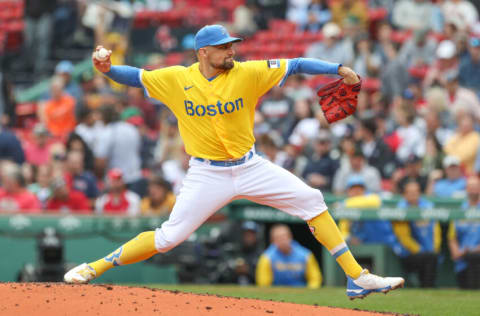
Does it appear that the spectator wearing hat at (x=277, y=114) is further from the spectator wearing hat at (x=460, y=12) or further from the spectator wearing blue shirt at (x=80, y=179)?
the spectator wearing hat at (x=460, y=12)

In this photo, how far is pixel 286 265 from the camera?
10.1 m

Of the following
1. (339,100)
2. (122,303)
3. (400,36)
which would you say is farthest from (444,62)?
(122,303)

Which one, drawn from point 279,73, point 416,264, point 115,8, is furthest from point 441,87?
point 115,8

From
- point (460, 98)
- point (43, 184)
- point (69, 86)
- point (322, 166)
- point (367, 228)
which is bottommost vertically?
point (367, 228)

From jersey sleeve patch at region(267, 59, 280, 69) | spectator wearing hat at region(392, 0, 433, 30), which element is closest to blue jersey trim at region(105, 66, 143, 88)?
jersey sleeve patch at region(267, 59, 280, 69)

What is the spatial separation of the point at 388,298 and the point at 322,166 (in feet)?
11.5

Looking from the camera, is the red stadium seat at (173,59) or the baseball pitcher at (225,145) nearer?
the baseball pitcher at (225,145)

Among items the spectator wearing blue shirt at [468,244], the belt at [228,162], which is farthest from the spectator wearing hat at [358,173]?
the belt at [228,162]

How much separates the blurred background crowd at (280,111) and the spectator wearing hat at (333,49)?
0.02 meters

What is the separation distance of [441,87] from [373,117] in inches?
41.2

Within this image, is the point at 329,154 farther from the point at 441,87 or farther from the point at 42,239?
the point at 42,239

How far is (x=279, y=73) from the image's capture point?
663cm

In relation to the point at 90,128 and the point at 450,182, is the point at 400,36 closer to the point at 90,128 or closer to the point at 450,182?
the point at 450,182

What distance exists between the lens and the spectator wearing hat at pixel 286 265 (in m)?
9.96
